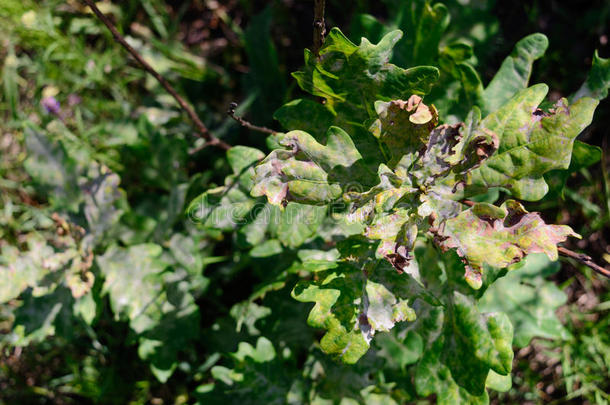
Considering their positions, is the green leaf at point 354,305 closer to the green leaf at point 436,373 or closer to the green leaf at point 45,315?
the green leaf at point 436,373

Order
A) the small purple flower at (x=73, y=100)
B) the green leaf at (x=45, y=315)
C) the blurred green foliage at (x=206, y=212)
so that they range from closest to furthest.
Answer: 1. the blurred green foliage at (x=206, y=212)
2. the green leaf at (x=45, y=315)
3. the small purple flower at (x=73, y=100)

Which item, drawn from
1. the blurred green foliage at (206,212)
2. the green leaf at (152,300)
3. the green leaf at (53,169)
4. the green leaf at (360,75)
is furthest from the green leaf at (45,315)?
the green leaf at (360,75)

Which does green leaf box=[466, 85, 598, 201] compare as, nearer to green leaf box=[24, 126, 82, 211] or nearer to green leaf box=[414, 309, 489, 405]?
green leaf box=[414, 309, 489, 405]

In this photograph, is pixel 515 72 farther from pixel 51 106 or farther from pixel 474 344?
pixel 51 106

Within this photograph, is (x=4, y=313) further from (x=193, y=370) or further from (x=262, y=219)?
(x=262, y=219)

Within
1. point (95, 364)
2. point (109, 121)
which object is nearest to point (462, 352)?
point (95, 364)

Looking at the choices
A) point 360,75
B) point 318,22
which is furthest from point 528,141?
point 318,22
